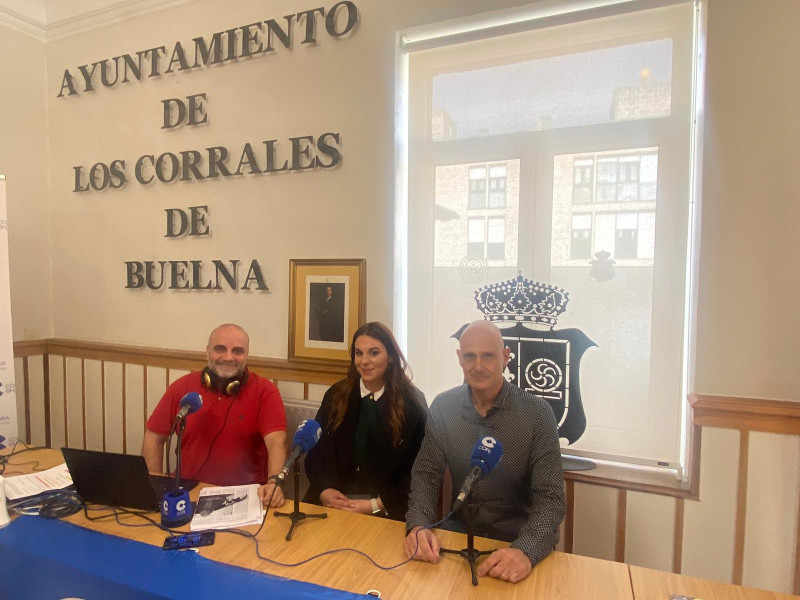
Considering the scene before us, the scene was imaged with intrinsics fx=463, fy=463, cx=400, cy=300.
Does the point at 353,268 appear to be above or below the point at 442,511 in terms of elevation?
above

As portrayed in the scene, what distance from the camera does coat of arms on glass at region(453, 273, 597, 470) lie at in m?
2.02

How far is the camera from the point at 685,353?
1.90 m

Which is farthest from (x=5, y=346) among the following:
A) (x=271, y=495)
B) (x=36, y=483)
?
(x=271, y=495)

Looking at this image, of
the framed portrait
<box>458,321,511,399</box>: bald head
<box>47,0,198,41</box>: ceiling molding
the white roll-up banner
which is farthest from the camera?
<box>47,0,198,41</box>: ceiling molding

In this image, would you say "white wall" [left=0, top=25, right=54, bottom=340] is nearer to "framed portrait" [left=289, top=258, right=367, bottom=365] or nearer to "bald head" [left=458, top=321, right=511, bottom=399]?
"framed portrait" [left=289, top=258, right=367, bottom=365]

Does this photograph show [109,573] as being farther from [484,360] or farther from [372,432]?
[484,360]

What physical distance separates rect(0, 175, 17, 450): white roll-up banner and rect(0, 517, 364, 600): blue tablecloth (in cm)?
136

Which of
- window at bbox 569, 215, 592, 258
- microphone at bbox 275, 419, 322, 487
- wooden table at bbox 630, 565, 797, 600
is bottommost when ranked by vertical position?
wooden table at bbox 630, 565, 797, 600

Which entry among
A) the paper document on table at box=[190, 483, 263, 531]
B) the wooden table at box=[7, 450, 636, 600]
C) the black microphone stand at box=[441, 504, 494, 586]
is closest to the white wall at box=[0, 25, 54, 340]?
the wooden table at box=[7, 450, 636, 600]

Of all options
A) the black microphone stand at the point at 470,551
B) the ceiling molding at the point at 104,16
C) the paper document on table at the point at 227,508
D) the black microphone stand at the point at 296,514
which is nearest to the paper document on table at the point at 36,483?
the paper document on table at the point at 227,508

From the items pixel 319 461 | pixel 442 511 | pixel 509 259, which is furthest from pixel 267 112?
pixel 442 511

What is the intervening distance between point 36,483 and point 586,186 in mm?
2481

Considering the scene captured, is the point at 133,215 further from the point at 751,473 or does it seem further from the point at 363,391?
the point at 751,473

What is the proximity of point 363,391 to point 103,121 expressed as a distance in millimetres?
2505
